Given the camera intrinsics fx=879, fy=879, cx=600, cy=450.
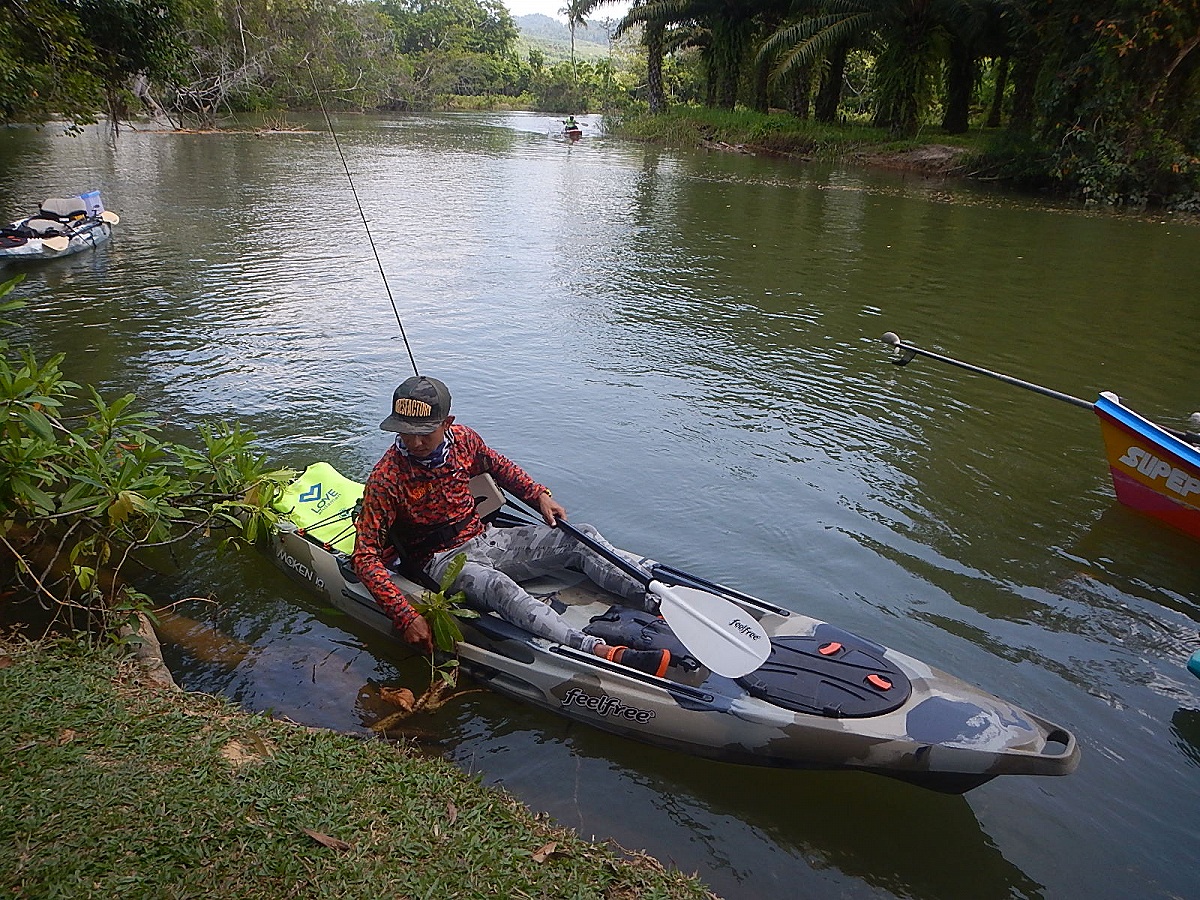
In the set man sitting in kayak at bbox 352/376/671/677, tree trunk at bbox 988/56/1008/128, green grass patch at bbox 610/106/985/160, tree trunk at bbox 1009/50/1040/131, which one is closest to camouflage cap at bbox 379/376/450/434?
man sitting in kayak at bbox 352/376/671/677

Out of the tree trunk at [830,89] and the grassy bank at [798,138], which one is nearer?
the grassy bank at [798,138]

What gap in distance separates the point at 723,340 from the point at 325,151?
22.5m

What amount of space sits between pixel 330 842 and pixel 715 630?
2.09m

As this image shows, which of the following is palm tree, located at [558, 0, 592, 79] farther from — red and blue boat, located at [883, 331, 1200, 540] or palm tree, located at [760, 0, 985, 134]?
red and blue boat, located at [883, 331, 1200, 540]

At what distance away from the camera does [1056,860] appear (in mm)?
4098

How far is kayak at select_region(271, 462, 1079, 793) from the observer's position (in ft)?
12.9

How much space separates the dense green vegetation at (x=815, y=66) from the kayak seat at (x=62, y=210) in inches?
54.6

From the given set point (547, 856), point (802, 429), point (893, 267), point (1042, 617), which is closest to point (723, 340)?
point (802, 429)

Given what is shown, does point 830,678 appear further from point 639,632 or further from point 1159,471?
point 1159,471

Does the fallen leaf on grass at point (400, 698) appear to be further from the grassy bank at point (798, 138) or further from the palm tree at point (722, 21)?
the palm tree at point (722, 21)

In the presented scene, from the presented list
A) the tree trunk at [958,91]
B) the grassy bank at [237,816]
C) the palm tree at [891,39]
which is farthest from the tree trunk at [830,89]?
the grassy bank at [237,816]

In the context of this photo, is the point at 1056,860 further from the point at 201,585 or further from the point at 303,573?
the point at 201,585

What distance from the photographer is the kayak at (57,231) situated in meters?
13.2

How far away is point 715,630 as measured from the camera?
4.53 metres
